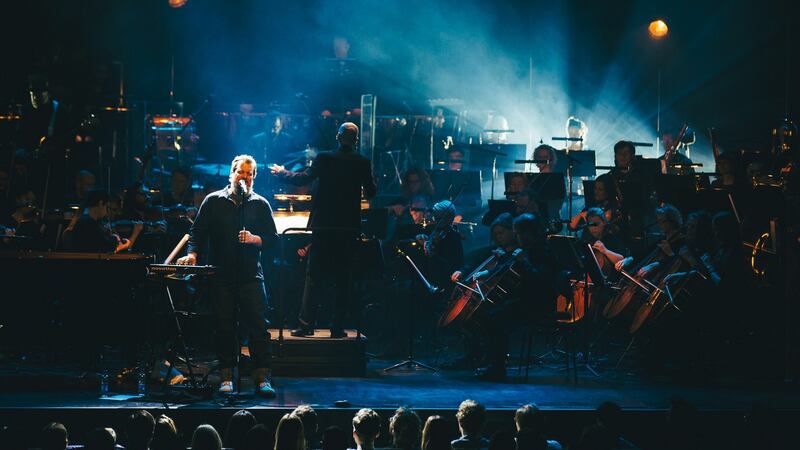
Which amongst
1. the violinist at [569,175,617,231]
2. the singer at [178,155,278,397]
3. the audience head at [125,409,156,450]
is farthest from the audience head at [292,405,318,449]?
the violinist at [569,175,617,231]

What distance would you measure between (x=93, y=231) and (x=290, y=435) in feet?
17.0

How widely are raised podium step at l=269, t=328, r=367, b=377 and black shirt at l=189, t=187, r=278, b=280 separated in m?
1.22

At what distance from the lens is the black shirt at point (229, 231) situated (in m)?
8.56

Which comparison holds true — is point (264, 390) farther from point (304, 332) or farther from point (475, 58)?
point (475, 58)

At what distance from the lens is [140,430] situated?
6270mm

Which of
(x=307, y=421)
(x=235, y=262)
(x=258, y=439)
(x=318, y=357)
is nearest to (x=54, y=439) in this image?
(x=258, y=439)

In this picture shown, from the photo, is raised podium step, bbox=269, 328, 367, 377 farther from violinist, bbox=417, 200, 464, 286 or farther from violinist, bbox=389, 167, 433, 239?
violinist, bbox=389, 167, 433, 239

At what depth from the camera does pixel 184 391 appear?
27.4 feet

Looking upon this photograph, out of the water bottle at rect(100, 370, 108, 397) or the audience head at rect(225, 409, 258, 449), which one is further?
the water bottle at rect(100, 370, 108, 397)

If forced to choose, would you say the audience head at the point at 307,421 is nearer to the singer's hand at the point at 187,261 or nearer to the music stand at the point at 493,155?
the singer's hand at the point at 187,261

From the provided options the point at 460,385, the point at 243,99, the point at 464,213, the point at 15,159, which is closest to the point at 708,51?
the point at 464,213

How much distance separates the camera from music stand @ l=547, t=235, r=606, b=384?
32.6 ft

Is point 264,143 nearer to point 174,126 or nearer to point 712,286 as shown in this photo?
point 174,126

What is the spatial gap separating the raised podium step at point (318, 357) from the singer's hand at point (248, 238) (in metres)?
1.49
